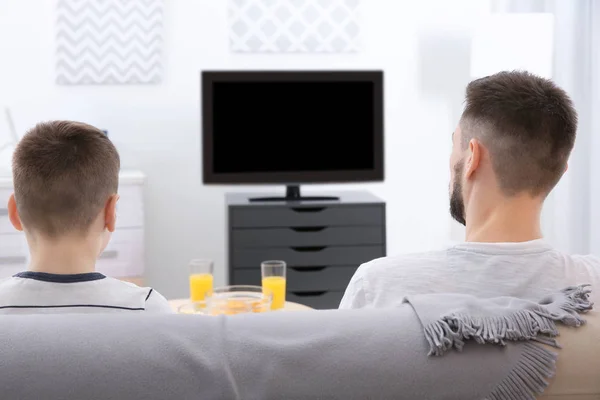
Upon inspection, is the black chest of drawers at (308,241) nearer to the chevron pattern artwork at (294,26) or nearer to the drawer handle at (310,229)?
the drawer handle at (310,229)

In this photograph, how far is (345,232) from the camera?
143 inches

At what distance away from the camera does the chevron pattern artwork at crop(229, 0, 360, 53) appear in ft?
13.5

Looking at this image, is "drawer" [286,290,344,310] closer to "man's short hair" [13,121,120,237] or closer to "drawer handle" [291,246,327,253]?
"drawer handle" [291,246,327,253]

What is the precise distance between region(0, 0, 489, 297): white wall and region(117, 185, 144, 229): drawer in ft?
1.48

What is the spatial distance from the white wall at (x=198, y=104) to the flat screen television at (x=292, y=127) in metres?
0.44

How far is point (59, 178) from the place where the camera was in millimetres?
1579

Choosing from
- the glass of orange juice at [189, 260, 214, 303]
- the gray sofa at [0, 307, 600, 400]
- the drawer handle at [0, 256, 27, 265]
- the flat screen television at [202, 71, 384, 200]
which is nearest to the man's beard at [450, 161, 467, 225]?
the gray sofa at [0, 307, 600, 400]

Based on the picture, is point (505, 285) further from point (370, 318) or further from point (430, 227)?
point (430, 227)

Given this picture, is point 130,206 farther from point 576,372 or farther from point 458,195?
point 576,372

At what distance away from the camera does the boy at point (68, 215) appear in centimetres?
137

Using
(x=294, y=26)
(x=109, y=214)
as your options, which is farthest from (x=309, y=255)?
(x=109, y=214)

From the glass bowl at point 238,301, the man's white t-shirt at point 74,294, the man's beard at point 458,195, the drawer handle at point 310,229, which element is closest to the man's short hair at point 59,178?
the man's white t-shirt at point 74,294

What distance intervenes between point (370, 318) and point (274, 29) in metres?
3.35

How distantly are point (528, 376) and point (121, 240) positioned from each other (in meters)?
2.96
